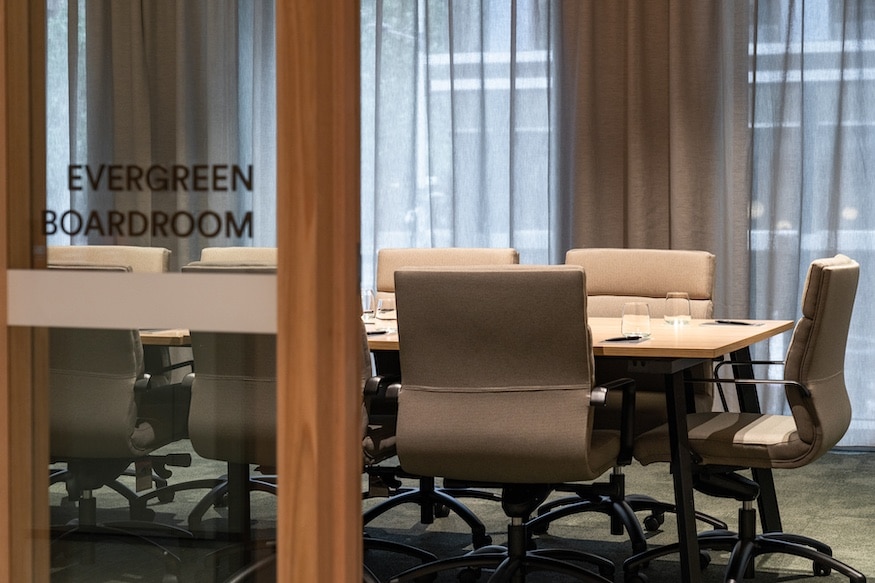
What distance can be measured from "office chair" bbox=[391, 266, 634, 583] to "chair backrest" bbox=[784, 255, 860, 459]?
1.99ft

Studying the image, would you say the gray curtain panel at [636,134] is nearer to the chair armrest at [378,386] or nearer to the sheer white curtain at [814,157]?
the sheer white curtain at [814,157]

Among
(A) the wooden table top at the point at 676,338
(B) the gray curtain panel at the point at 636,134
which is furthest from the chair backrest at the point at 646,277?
(B) the gray curtain panel at the point at 636,134

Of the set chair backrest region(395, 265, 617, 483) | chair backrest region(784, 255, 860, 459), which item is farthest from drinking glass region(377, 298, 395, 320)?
chair backrest region(784, 255, 860, 459)

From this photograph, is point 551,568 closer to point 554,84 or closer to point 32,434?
point 32,434

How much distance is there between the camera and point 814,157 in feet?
18.6

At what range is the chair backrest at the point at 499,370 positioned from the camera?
2.75 metres

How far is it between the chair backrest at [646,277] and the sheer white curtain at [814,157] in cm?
161

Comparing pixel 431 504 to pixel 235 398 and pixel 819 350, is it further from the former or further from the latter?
pixel 235 398

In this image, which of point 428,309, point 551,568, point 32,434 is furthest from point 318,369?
point 551,568

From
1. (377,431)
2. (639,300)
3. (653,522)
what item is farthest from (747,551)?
(639,300)

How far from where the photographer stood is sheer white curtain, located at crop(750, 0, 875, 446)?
5.60m

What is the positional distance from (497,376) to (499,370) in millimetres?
18

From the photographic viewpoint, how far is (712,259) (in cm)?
421

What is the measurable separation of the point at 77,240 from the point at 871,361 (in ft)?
15.8
